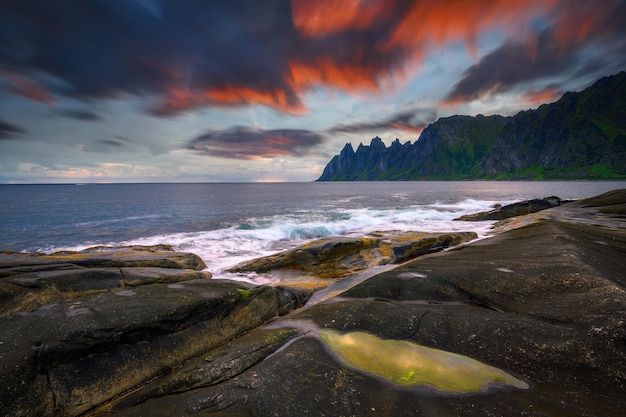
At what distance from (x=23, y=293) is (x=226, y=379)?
8.95 m

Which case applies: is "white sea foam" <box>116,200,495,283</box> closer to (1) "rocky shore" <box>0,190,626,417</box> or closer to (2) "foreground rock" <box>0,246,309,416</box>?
(2) "foreground rock" <box>0,246,309,416</box>

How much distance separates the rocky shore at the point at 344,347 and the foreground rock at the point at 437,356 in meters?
0.03

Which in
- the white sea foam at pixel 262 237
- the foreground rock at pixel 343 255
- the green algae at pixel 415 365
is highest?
the green algae at pixel 415 365

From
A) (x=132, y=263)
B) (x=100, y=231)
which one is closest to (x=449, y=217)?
(x=132, y=263)

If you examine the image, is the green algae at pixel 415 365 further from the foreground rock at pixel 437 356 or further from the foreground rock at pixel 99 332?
the foreground rock at pixel 99 332

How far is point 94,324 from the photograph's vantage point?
6.34 meters

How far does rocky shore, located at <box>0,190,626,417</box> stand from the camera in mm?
4273

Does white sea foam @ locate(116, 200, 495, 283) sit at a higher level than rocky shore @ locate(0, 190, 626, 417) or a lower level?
lower

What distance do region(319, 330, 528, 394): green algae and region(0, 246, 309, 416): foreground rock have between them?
189cm

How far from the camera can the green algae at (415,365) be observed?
4.50 meters

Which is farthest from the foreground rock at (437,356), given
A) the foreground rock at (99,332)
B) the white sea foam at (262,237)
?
the white sea foam at (262,237)

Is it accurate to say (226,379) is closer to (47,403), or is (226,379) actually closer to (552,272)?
(47,403)

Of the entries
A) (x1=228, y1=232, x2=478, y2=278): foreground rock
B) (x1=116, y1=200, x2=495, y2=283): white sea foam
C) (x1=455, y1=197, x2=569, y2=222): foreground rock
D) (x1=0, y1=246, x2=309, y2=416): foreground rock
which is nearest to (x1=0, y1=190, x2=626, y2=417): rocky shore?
(x1=0, y1=246, x2=309, y2=416): foreground rock

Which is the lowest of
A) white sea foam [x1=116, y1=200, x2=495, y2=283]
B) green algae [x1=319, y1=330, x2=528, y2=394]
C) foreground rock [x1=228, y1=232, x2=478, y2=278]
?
white sea foam [x1=116, y1=200, x2=495, y2=283]
